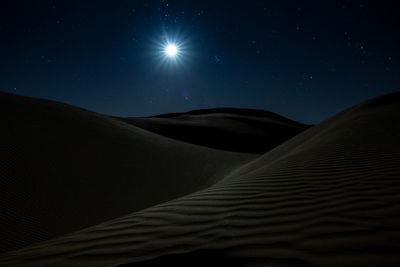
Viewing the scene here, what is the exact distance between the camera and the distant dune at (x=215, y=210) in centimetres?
151

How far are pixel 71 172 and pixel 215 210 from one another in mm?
6370

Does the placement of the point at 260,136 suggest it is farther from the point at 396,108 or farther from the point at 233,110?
the point at 233,110

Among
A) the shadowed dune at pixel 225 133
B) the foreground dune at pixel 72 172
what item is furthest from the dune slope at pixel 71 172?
the shadowed dune at pixel 225 133

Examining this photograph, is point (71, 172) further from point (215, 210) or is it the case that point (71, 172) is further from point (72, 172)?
point (215, 210)

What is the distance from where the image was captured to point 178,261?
146 cm

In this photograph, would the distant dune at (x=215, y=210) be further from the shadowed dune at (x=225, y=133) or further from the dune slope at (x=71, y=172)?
the shadowed dune at (x=225, y=133)

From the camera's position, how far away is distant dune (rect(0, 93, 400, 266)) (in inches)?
59.5

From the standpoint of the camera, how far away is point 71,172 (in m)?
7.13

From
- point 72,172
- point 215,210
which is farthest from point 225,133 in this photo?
point 215,210

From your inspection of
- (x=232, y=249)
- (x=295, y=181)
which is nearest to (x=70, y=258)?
(x=232, y=249)

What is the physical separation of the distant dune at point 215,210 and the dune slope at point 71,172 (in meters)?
0.04

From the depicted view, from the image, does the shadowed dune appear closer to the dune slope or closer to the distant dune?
the dune slope

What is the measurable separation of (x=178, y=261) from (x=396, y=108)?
11.1m

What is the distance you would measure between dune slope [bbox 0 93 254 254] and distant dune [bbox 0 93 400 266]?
0.04m
